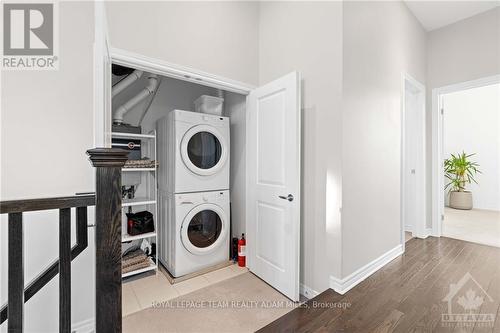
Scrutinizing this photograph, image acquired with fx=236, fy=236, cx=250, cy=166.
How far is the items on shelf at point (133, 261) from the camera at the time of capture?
2438 mm

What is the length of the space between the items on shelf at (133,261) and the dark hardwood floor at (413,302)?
5.10 feet

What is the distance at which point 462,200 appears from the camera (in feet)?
16.5

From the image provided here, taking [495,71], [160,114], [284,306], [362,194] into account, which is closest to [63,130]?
[160,114]

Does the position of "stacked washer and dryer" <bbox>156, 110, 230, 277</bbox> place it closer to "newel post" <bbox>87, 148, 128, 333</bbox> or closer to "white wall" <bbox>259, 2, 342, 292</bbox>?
"white wall" <bbox>259, 2, 342, 292</bbox>

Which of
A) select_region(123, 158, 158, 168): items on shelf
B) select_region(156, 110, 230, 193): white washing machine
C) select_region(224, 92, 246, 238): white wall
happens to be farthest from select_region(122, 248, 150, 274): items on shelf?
select_region(224, 92, 246, 238): white wall

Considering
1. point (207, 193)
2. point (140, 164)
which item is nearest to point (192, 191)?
point (207, 193)

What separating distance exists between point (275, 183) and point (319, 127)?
2.11 ft

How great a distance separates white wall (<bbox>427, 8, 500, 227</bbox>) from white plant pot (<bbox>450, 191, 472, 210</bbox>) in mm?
2548

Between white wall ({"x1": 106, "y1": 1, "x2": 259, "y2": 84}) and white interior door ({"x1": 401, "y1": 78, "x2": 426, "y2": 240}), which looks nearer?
white wall ({"x1": 106, "y1": 1, "x2": 259, "y2": 84})

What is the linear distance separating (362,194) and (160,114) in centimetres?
267

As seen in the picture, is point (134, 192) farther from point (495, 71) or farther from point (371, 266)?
point (495, 71)

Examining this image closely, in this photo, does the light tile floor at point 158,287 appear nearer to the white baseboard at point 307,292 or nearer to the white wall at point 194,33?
the white baseboard at point 307,292

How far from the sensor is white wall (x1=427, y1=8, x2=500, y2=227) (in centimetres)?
289

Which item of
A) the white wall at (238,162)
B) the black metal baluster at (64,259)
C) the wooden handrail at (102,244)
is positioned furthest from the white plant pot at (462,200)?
the black metal baluster at (64,259)
